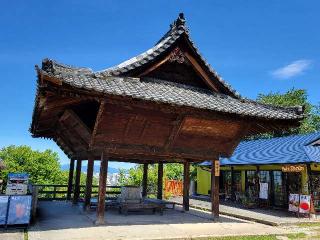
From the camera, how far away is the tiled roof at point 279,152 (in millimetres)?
18625

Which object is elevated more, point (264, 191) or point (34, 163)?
point (34, 163)

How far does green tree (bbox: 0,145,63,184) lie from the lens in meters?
41.6

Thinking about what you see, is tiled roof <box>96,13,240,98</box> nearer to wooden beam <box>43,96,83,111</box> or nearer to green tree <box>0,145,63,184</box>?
wooden beam <box>43,96,83,111</box>

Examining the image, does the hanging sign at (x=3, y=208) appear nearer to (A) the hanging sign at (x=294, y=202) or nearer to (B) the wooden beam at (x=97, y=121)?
(B) the wooden beam at (x=97, y=121)

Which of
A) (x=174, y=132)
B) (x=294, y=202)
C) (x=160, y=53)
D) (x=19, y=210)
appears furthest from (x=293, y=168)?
(x=19, y=210)

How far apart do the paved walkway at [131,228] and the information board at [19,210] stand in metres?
0.49

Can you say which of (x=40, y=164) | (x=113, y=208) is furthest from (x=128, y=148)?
(x=40, y=164)

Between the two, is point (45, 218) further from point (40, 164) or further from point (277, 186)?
point (40, 164)

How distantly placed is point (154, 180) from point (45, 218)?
64.7ft

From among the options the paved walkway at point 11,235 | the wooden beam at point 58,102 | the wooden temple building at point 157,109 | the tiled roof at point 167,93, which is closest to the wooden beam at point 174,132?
the wooden temple building at point 157,109

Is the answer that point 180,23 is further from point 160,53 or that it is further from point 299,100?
point 299,100

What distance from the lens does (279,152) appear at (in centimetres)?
2139

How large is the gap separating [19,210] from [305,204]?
530 inches

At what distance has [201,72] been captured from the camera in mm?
13039
